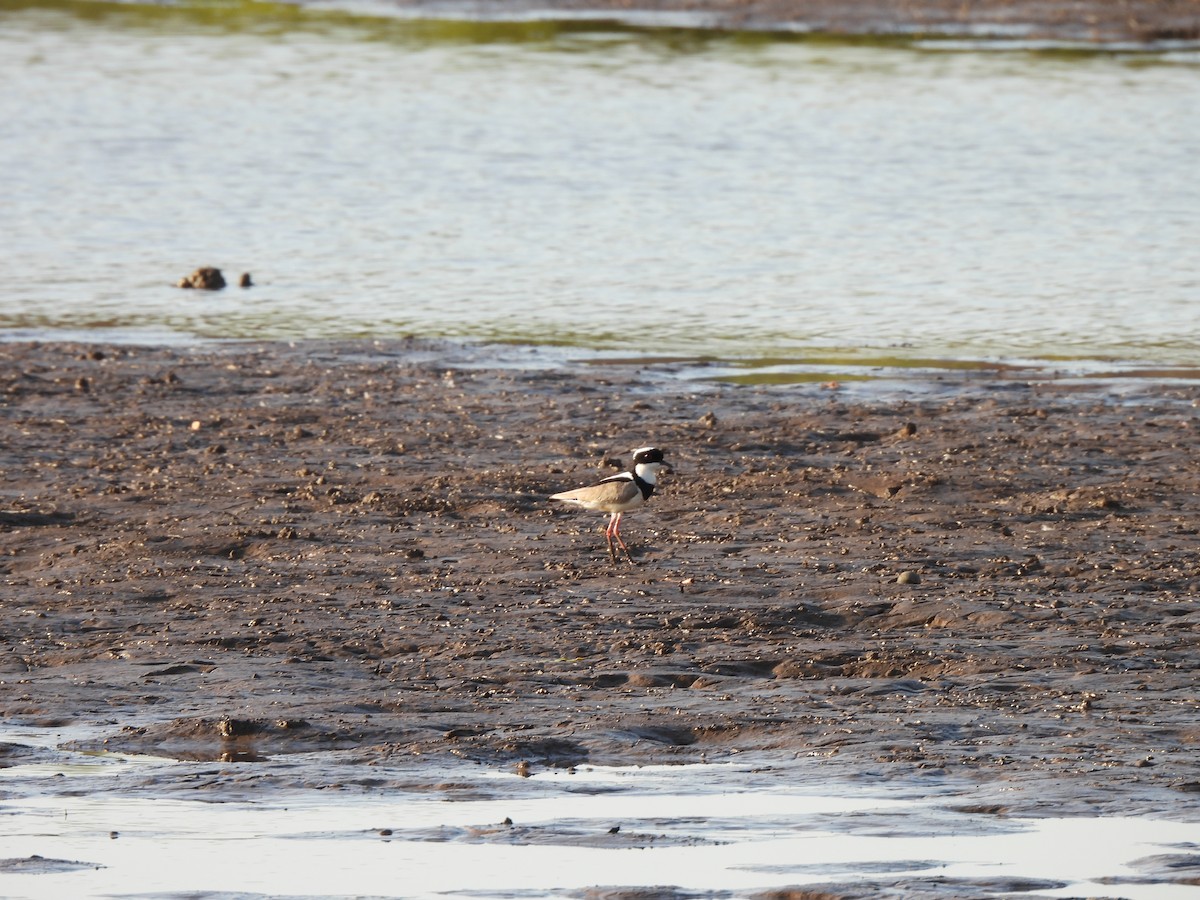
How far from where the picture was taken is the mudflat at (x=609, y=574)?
855cm

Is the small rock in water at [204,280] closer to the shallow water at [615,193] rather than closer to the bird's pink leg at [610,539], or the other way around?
the shallow water at [615,193]

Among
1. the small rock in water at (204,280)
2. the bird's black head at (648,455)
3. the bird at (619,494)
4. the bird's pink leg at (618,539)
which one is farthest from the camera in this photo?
the small rock in water at (204,280)

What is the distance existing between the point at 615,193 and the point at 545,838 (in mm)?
18834

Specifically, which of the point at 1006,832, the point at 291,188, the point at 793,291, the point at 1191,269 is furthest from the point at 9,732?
the point at 291,188

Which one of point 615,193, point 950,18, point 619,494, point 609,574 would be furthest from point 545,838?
point 950,18

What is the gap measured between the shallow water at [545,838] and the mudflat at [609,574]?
28 cm

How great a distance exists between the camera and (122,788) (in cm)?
801

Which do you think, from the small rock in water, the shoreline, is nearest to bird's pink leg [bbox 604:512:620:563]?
the small rock in water

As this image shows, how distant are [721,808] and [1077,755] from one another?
1.41 m

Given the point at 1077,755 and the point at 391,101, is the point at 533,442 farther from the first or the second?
the point at 391,101

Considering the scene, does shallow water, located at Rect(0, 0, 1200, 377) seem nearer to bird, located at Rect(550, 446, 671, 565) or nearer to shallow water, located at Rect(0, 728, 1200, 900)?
bird, located at Rect(550, 446, 671, 565)

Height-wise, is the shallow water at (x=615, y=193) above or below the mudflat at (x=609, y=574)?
below

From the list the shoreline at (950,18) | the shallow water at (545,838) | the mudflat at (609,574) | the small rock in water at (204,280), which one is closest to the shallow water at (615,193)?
the small rock in water at (204,280)

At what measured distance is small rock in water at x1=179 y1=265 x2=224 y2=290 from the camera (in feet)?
65.2
